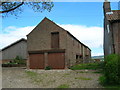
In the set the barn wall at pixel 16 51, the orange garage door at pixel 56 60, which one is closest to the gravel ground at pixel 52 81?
the orange garage door at pixel 56 60

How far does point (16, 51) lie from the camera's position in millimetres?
44125

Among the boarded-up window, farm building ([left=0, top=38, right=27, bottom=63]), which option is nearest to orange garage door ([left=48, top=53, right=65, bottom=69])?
the boarded-up window

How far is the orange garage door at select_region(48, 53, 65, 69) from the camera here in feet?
89.5

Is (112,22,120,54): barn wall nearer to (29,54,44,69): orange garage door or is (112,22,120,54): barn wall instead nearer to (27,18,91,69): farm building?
(27,18,91,69): farm building

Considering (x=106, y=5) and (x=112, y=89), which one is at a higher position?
(x=106, y=5)

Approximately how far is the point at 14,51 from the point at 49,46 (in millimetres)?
19039

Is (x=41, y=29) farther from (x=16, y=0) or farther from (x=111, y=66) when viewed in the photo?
(x=111, y=66)

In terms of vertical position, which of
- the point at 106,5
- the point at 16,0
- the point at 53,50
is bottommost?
the point at 53,50

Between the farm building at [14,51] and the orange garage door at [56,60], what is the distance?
53.4 ft

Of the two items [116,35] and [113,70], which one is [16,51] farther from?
[113,70]

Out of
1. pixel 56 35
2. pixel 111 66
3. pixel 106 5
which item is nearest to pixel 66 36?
pixel 56 35

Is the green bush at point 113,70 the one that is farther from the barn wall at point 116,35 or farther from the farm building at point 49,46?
the farm building at point 49,46

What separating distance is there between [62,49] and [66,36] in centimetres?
217

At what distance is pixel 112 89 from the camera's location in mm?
9477
